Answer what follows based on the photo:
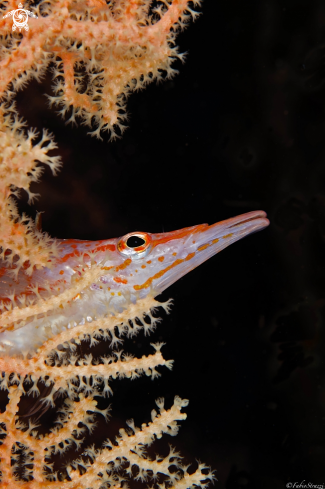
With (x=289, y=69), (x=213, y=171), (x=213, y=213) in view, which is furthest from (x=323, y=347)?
(x=289, y=69)

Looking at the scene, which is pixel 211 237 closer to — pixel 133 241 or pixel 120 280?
pixel 133 241

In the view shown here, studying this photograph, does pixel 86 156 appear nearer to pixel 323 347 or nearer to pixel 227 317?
pixel 227 317

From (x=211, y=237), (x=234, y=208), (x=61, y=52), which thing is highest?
(x=61, y=52)

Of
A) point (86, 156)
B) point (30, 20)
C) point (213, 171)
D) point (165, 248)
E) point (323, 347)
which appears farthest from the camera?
point (213, 171)

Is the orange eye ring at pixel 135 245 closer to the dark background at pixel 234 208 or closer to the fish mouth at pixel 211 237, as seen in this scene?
the fish mouth at pixel 211 237
